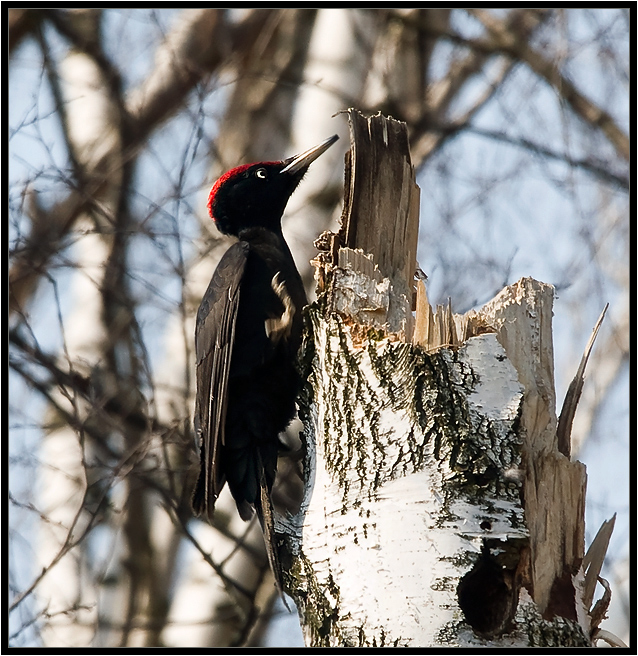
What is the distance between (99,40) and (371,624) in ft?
20.1

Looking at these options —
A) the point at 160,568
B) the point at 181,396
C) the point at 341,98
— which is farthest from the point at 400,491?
the point at 341,98

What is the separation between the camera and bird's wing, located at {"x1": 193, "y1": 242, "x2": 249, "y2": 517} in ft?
11.8

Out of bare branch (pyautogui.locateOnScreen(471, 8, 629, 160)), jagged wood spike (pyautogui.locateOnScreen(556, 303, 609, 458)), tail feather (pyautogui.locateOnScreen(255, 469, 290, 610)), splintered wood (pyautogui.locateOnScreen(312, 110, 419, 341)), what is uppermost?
bare branch (pyautogui.locateOnScreen(471, 8, 629, 160))

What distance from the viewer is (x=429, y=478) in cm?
250

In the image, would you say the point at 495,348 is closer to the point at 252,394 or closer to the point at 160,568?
the point at 252,394

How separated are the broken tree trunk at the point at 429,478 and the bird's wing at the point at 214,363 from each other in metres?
0.80

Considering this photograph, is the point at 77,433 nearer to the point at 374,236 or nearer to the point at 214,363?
A: the point at 214,363

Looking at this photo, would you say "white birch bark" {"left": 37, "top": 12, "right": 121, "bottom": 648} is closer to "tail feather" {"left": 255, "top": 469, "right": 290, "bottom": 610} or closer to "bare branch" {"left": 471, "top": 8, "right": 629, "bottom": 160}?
"tail feather" {"left": 255, "top": 469, "right": 290, "bottom": 610}

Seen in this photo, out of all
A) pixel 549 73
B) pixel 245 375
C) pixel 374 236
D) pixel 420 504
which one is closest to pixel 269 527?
pixel 245 375

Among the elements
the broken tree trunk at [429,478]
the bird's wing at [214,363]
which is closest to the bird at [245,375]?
the bird's wing at [214,363]

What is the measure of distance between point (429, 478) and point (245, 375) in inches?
61.2

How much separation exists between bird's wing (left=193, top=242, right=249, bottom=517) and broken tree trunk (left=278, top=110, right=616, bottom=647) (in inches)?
31.6

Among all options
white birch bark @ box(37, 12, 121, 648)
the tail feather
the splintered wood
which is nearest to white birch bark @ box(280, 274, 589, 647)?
the splintered wood

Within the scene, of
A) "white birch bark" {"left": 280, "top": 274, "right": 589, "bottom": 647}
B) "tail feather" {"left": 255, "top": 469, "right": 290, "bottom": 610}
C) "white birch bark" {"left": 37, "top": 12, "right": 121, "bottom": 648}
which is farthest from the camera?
"white birch bark" {"left": 37, "top": 12, "right": 121, "bottom": 648}
